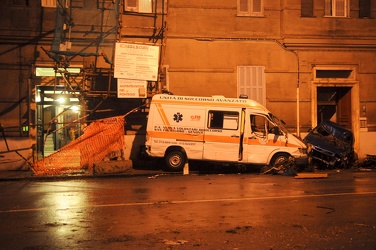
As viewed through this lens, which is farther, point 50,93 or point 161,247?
point 50,93

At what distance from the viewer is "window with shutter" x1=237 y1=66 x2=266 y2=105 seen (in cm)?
1902

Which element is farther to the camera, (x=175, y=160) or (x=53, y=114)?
(x=53, y=114)

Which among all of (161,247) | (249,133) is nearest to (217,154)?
(249,133)

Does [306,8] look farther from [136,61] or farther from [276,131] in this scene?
[136,61]

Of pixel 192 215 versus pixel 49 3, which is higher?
pixel 49 3

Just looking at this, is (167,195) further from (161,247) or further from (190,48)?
(190,48)

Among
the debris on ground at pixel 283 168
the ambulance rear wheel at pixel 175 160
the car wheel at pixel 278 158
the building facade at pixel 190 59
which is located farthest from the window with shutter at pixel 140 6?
the debris on ground at pixel 283 168

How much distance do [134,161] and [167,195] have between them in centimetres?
698

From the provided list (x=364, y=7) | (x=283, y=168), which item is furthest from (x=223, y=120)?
(x=364, y=7)

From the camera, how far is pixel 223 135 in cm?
1581

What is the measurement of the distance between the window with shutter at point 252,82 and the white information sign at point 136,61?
3784 millimetres

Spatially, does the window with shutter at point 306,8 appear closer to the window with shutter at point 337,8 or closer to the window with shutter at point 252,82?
the window with shutter at point 337,8

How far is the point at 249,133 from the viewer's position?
15.7 m

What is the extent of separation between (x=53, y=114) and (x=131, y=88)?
3738 millimetres
